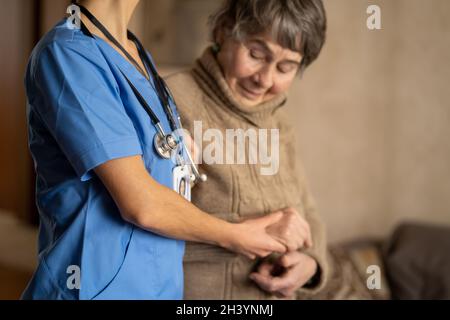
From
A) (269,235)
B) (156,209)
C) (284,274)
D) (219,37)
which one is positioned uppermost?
(219,37)

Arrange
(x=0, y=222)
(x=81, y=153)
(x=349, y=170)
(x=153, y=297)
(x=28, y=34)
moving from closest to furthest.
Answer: (x=81, y=153) < (x=153, y=297) < (x=349, y=170) < (x=28, y=34) < (x=0, y=222)

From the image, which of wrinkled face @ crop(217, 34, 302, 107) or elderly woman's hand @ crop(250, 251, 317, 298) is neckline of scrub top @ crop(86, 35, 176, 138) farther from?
elderly woman's hand @ crop(250, 251, 317, 298)

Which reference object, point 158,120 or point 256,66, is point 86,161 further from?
point 256,66

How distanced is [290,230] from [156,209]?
0.33m

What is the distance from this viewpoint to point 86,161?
0.72 m

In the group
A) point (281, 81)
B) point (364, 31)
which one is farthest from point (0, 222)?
point (281, 81)

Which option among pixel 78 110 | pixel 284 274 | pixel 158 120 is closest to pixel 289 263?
pixel 284 274

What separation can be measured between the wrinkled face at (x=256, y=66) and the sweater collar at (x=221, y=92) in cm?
2

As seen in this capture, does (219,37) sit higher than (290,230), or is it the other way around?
(219,37)

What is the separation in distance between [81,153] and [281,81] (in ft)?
1.67

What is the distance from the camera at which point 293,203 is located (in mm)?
1177

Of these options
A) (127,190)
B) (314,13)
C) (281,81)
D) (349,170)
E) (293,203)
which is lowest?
(349,170)

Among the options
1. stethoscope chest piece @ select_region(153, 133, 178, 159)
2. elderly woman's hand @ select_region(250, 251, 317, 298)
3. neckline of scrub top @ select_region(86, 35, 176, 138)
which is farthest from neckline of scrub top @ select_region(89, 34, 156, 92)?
elderly woman's hand @ select_region(250, 251, 317, 298)
